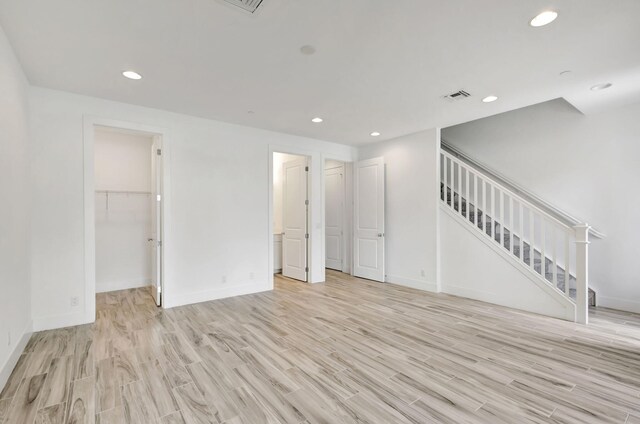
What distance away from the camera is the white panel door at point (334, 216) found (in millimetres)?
6758

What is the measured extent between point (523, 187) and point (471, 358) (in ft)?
12.0

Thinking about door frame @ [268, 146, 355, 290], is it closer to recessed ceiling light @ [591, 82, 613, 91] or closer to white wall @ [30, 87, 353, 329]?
white wall @ [30, 87, 353, 329]

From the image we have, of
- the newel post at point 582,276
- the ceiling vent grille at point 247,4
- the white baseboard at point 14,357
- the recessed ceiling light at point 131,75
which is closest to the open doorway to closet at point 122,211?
the white baseboard at point 14,357

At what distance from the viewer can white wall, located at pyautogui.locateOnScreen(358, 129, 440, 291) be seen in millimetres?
5008

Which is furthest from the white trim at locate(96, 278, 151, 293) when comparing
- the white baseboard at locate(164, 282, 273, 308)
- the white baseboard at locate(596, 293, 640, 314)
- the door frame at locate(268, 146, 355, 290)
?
the white baseboard at locate(596, 293, 640, 314)

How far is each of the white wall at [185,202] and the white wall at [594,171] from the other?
333cm

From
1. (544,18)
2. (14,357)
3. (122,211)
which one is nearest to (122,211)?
(122,211)

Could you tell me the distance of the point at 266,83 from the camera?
3.21 m

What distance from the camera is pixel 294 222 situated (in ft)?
19.3

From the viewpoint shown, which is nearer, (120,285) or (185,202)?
(185,202)

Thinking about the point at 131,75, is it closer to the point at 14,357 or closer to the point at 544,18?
the point at 14,357

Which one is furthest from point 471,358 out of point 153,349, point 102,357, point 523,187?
point 523,187

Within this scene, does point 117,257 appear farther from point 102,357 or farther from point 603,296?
point 603,296

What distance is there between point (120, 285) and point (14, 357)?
279 cm
